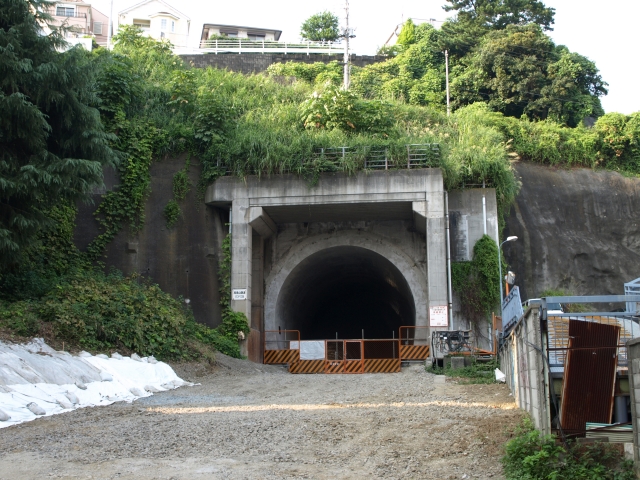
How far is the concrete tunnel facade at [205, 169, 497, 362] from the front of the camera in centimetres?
2308

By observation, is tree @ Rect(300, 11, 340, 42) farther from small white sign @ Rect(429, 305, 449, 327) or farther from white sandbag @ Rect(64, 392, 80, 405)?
white sandbag @ Rect(64, 392, 80, 405)

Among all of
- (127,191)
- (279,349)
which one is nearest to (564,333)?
(279,349)

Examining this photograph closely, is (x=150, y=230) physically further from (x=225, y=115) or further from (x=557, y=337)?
(x=557, y=337)

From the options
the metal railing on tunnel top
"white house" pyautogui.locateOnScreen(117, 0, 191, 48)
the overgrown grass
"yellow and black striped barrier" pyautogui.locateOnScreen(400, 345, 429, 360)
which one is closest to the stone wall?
"white house" pyautogui.locateOnScreen(117, 0, 191, 48)

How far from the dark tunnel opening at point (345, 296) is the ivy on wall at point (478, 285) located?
258 centimetres

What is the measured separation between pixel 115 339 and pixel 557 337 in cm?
1226

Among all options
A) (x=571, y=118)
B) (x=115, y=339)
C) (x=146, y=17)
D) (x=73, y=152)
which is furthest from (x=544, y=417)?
(x=146, y=17)

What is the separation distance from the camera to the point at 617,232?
1181 inches

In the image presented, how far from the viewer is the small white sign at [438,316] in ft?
72.9

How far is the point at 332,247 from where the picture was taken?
84.0ft

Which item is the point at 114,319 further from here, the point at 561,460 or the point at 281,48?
the point at 281,48

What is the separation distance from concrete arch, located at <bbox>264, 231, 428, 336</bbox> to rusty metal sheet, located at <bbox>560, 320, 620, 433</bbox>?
55.0 feet

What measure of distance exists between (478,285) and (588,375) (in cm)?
1564

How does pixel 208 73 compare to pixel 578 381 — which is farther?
pixel 208 73
